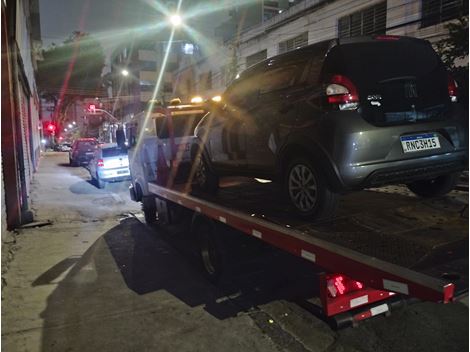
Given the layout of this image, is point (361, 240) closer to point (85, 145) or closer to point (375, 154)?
point (375, 154)

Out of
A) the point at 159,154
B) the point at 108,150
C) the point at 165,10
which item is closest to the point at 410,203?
the point at 159,154

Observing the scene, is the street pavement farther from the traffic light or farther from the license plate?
the traffic light

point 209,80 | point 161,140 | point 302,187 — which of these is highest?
point 209,80

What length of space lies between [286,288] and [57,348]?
2481 mm

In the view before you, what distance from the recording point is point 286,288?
190 inches

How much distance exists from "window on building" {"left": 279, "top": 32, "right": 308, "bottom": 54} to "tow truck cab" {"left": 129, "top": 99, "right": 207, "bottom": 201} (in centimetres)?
1241

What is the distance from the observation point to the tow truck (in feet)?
8.48

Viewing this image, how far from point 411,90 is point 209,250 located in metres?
3.01

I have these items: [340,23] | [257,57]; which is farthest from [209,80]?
[340,23]

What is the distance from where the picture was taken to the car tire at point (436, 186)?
4.20 meters

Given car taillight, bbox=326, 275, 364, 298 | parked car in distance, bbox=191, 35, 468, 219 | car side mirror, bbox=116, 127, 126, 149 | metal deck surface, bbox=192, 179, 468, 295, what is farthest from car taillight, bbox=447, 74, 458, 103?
car side mirror, bbox=116, 127, 126, 149

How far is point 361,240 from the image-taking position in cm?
316

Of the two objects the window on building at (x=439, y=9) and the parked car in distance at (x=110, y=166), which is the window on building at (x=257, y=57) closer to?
the window on building at (x=439, y=9)

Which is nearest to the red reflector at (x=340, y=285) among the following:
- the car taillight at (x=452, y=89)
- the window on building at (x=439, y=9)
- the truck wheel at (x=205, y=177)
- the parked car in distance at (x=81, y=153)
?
the car taillight at (x=452, y=89)
